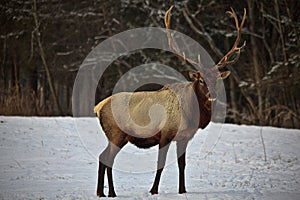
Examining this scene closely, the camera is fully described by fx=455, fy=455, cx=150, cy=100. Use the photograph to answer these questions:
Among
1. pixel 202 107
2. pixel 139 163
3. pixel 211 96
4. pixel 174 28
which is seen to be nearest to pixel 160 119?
pixel 202 107

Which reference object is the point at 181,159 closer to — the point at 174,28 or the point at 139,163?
the point at 139,163

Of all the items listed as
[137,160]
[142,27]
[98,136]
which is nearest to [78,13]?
Answer: [142,27]

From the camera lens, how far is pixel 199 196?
615cm

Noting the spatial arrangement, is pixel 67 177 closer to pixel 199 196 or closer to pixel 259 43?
pixel 199 196

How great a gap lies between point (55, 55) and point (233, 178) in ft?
52.2

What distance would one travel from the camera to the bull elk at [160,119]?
6.27 metres

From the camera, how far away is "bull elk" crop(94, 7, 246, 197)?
247 inches

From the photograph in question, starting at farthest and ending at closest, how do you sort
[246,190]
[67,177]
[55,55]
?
1. [55,55]
2. [67,177]
3. [246,190]

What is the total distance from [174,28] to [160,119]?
50.0 feet

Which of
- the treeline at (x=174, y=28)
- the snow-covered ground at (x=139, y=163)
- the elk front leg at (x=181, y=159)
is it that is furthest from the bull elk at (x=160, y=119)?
the treeline at (x=174, y=28)

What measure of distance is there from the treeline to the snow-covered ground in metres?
7.29

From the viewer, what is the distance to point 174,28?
830 inches

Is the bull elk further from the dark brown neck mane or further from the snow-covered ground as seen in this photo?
the snow-covered ground

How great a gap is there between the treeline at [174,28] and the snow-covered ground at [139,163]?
287 inches
